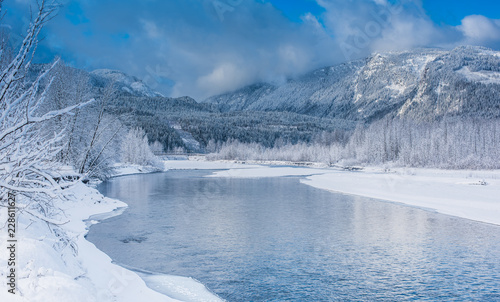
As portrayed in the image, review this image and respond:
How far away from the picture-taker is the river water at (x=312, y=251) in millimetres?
11977

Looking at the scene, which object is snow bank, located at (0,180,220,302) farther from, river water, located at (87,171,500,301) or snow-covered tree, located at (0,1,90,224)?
river water, located at (87,171,500,301)

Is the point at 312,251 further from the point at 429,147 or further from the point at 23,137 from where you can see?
the point at 429,147

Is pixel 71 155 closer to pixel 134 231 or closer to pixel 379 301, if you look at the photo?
pixel 134 231

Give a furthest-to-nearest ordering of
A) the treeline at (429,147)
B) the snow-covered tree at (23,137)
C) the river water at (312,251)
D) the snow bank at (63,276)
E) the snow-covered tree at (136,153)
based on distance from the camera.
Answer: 1. the snow-covered tree at (136,153)
2. the treeline at (429,147)
3. the river water at (312,251)
4. the snow bank at (63,276)
5. the snow-covered tree at (23,137)

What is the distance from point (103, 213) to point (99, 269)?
15.2 meters

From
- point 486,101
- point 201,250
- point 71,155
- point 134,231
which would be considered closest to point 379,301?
point 201,250

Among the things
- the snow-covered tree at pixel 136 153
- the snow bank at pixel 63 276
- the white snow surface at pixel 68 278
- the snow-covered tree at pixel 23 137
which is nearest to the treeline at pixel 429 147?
the snow-covered tree at pixel 136 153

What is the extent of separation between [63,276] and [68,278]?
0.10 m

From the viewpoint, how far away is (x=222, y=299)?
10789mm

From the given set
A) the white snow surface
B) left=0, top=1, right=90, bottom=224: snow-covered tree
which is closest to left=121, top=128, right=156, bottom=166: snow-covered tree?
the white snow surface

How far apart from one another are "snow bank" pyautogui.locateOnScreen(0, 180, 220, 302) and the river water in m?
1.64

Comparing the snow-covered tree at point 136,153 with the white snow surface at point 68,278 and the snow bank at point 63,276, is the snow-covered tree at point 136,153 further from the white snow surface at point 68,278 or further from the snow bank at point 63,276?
the snow bank at point 63,276

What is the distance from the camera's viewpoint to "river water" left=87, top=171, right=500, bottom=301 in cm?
1198

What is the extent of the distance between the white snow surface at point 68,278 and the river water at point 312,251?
1.19 meters
